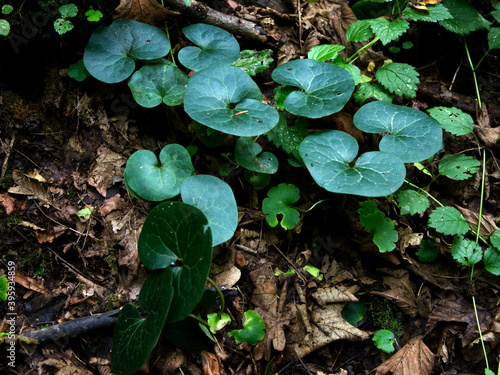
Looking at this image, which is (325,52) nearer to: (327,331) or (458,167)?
(458,167)

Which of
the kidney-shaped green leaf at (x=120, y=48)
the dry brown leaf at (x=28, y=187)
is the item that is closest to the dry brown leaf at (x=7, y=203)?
the dry brown leaf at (x=28, y=187)

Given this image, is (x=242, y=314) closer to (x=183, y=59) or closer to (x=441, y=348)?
(x=441, y=348)

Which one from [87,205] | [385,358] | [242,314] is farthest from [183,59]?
[385,358]

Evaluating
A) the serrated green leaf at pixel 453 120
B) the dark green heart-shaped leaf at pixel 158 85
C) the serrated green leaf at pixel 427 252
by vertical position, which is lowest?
the serrated green leaf at pixel 427 252

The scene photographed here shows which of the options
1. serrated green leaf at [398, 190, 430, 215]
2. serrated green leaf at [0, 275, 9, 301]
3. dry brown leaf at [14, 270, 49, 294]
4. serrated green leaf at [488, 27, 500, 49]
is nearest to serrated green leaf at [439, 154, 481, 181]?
serrated green leaf at [398, 190, 430, 215]

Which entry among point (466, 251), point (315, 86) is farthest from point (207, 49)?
point (466, 251)

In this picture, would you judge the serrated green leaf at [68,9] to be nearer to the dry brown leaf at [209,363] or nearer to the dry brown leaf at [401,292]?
the dry brown leaf at [209,363]
